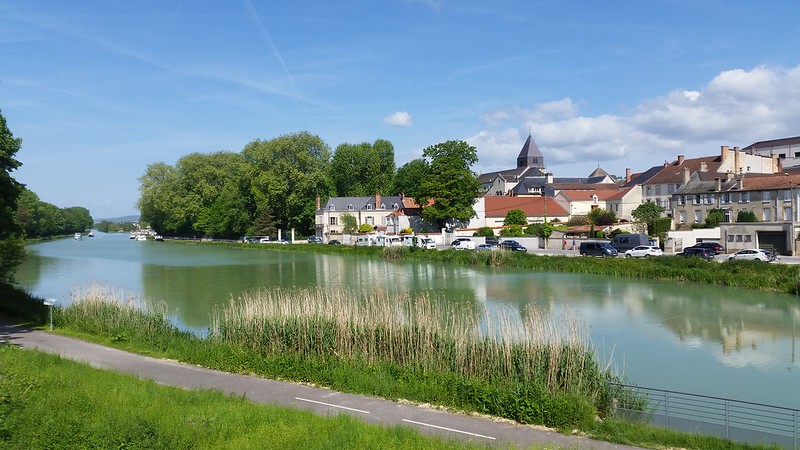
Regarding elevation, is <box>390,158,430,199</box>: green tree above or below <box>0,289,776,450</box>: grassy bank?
above

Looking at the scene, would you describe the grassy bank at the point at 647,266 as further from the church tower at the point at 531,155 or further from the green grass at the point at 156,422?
the church tower at the point at 531,155

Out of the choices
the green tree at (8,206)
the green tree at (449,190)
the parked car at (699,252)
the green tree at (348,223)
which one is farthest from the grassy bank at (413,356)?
the green tree at (348,223)

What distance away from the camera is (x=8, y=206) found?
1020 inches

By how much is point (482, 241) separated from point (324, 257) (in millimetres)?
15680

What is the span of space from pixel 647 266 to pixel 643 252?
4.82 metres

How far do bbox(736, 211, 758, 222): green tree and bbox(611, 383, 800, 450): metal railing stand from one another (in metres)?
40.6

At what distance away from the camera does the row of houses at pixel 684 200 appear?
158ft

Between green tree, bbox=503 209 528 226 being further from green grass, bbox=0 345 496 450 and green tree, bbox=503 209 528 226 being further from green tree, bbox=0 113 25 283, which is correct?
green grass, bbox=0 345 496 450

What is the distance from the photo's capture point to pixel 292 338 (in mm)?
16578

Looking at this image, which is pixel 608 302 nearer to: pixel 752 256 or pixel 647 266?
pixel 647 266

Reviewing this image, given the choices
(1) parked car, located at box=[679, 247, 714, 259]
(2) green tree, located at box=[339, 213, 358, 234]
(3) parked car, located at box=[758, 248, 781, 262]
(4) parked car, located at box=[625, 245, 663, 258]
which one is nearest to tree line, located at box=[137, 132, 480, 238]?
(2) green tree, located at box=[339, 213, 358, 234]

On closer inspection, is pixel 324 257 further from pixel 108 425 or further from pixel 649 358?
pixel 108 425

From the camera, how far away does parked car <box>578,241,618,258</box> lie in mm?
45219

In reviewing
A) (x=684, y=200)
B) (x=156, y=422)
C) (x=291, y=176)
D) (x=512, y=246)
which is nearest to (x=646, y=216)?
(x=684, y=200)
